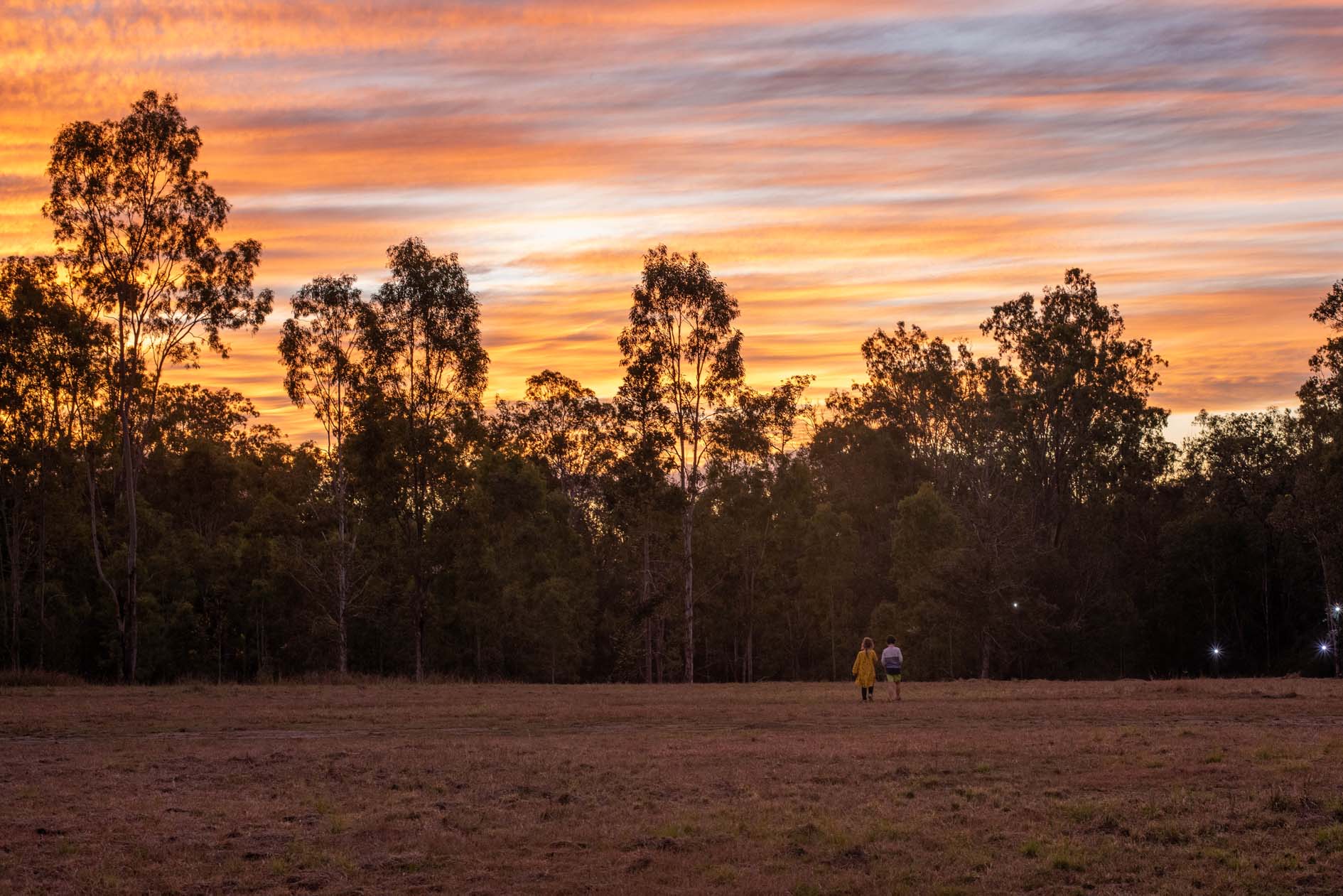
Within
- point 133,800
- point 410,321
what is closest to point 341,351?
point 410,321

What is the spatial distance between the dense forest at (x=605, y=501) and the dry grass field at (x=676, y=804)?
94.2 ft

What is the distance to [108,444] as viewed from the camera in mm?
70438

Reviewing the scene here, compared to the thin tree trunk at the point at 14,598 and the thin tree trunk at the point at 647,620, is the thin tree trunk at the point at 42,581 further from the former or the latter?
the thin tree trunk at the point at 647,620

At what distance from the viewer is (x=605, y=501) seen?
263 ft

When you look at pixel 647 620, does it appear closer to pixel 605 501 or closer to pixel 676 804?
pixel 605 501

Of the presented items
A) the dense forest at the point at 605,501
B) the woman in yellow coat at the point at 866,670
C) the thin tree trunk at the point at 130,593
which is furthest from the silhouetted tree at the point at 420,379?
the woman in yellow coat at the point at 866,670

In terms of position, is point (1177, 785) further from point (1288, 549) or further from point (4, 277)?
point (1288, 549)

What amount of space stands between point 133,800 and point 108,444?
192 feet

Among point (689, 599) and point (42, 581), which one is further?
point (42, 581)

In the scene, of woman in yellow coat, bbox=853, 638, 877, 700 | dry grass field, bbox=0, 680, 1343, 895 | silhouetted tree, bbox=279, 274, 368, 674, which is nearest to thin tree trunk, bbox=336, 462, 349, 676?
silhouetted tree, bbox=279, 274, 368, 674

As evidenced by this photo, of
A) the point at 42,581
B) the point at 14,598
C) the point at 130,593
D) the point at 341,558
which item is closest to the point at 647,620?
the point at 341,558

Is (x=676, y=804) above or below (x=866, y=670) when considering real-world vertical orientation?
→ below

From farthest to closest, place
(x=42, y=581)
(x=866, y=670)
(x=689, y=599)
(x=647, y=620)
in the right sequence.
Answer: (x=647, y=620) < (x=42, y=581) < (x=689, y=599) < (x=866, y=670)

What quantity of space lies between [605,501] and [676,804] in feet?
209
